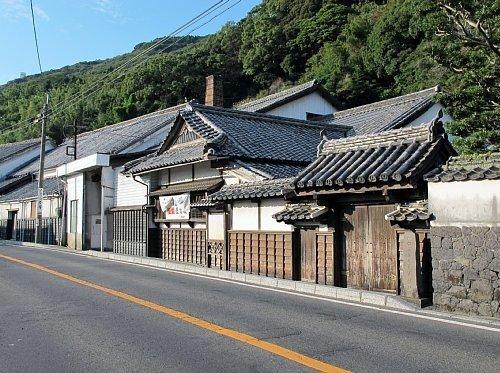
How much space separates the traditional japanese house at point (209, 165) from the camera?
17922mm

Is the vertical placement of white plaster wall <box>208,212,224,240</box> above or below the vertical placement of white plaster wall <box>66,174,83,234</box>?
below

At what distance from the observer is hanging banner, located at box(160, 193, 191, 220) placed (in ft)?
67.1

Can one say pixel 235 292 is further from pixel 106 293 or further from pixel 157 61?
pixel 157 61

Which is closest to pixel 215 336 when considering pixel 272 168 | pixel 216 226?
pixel 216 226

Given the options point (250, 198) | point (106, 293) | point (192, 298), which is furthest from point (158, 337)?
point (250, 198)

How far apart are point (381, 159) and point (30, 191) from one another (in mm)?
35230

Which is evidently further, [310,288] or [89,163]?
[89,163]

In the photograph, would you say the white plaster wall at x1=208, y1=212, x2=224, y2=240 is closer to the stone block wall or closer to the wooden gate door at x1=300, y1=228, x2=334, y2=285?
the wooden gate door at x1=300, y1=228, x2=334, y2=285

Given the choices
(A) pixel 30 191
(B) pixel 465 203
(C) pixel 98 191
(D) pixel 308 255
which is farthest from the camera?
(A) pixel 30 191

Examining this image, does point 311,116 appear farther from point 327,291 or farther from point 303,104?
point 327,291

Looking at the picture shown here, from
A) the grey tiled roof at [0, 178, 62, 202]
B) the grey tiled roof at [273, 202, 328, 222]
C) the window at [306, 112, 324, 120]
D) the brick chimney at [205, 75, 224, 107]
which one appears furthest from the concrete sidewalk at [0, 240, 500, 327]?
the grey tiled roof at [0, 178, 62, 202]

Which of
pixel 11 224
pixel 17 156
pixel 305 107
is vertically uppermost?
pixel 305 107

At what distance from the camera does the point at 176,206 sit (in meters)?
21.2

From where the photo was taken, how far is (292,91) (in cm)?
3288
